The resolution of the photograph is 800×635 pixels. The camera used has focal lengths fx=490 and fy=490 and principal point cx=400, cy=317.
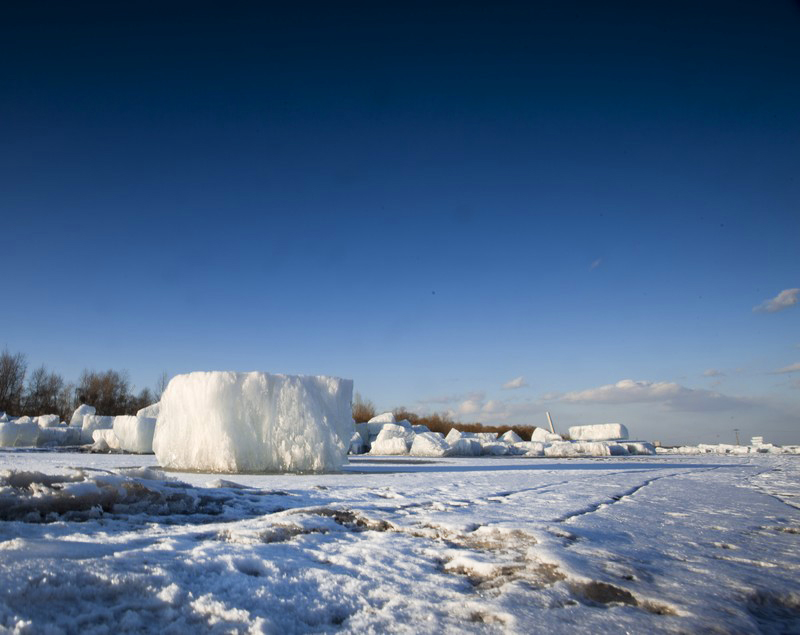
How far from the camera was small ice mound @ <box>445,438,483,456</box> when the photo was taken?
88.8ft

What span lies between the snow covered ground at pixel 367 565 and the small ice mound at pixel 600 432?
128ft

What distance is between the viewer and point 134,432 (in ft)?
71.2

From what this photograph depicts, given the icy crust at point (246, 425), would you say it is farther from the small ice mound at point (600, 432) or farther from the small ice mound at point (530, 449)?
the small ice mound at point (600, 432)

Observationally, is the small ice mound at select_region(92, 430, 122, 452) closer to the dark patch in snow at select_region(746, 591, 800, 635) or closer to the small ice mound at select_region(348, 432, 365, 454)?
the small ice mound at select_region(348, 432, 365, 454)

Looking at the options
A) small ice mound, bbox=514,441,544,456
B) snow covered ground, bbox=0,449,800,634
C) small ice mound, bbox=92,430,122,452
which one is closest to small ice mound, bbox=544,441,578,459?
small ice mound, bbox=514,441,544,456

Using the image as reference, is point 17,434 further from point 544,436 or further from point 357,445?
point 544,436

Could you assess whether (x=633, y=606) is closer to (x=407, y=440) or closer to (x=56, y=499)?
→ (x=56, y=499)

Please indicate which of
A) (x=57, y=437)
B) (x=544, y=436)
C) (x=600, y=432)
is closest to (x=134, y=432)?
(x=57, y=437)

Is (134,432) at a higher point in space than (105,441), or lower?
higher

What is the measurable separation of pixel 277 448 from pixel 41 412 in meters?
54.6

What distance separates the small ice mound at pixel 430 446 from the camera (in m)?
25.1

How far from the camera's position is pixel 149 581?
2.07 meters

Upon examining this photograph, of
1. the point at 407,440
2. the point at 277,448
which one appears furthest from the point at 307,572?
the point at 407,440

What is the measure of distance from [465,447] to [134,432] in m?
16.7
